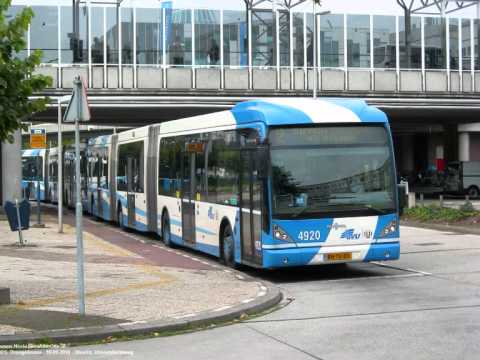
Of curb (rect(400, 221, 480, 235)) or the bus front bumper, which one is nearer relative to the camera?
the bus front bumper

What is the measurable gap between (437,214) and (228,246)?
42.8 ft

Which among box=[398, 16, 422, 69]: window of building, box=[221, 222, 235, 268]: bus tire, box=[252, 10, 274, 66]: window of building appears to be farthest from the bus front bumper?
box=[398, 16, 422, 69]: window of building

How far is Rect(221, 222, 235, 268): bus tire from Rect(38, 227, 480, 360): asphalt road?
2.29ft

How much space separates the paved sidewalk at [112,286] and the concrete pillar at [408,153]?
58.8m

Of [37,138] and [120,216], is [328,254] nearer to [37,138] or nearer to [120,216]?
[37,138]

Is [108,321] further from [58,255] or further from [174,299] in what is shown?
[58,255]

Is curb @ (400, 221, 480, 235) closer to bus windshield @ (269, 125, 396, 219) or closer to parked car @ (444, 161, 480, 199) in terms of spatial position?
bus windshield @ (269, 125, 396, 219)

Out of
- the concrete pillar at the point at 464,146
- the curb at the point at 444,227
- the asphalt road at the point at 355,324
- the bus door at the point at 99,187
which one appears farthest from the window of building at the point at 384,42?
the asphalt road at the point at 355,324

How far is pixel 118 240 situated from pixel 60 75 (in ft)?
50.6

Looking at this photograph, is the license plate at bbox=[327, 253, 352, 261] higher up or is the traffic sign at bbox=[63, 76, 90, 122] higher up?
the traffic sign at bbox=[63, 76, 90, 122]

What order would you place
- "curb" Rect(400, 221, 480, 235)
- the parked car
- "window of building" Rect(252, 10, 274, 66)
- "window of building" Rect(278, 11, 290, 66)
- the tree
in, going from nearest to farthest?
the tree
"curb" Rect(400, 221, 480, 235)
"window of building" Rect(252, 10, 274, 66)
"window of building" Rect(278, 11, 290, 66)
the parked car

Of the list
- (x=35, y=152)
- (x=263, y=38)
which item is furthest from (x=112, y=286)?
(x=35, y=152)

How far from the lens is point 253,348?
877cm

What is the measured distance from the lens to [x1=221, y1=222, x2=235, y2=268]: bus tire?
1612 centimetres
